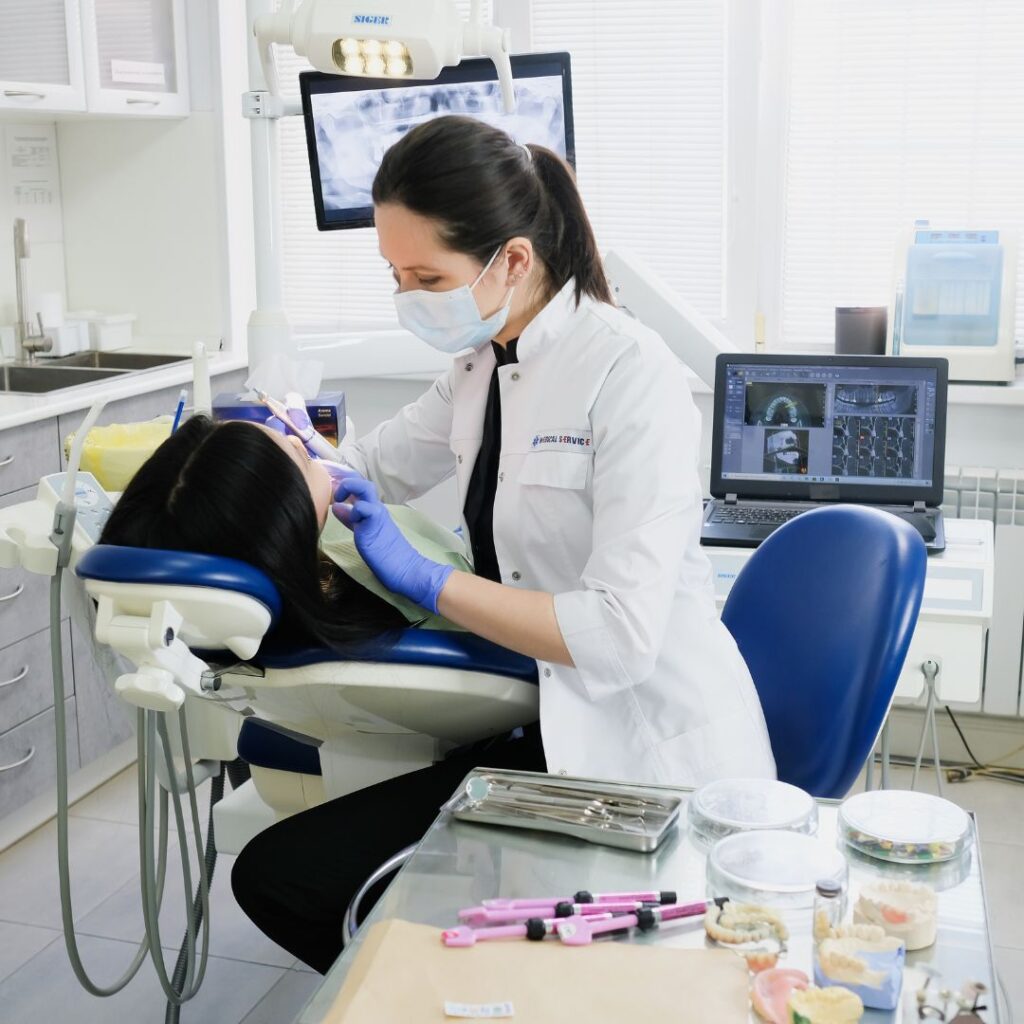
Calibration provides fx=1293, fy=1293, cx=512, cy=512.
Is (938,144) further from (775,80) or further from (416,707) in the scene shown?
(416,707)

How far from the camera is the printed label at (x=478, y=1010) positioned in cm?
82

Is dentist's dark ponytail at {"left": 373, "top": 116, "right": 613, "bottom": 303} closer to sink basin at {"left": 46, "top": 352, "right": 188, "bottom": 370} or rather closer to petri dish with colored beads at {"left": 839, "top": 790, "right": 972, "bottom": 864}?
petri dish with colored beads at {"left": 839, "top": 790, "right": 972, "bottom": 864}

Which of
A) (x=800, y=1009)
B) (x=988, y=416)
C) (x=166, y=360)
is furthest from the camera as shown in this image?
(x=166, y=360)

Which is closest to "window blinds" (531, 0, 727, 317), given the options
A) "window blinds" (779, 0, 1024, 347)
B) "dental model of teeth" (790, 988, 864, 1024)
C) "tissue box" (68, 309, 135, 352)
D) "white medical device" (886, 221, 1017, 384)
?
"window blinds" (779, 0, 1024, 347)

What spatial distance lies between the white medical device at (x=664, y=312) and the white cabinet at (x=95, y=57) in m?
1.38

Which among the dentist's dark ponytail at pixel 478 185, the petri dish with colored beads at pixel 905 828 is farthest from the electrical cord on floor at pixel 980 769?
the petri dish with colored beads at pixel 905 828

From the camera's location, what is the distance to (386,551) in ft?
4.54

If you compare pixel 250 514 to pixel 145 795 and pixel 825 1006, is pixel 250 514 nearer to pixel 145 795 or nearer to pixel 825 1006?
pixel 145 795

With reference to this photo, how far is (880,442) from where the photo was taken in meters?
2.36

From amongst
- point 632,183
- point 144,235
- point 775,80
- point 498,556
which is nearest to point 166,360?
point 144,235

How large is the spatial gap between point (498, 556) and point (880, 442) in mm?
1076

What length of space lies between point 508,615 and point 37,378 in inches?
81.4

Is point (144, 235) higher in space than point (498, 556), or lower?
higher

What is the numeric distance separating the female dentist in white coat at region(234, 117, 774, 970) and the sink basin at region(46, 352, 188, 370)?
1.79 metres
